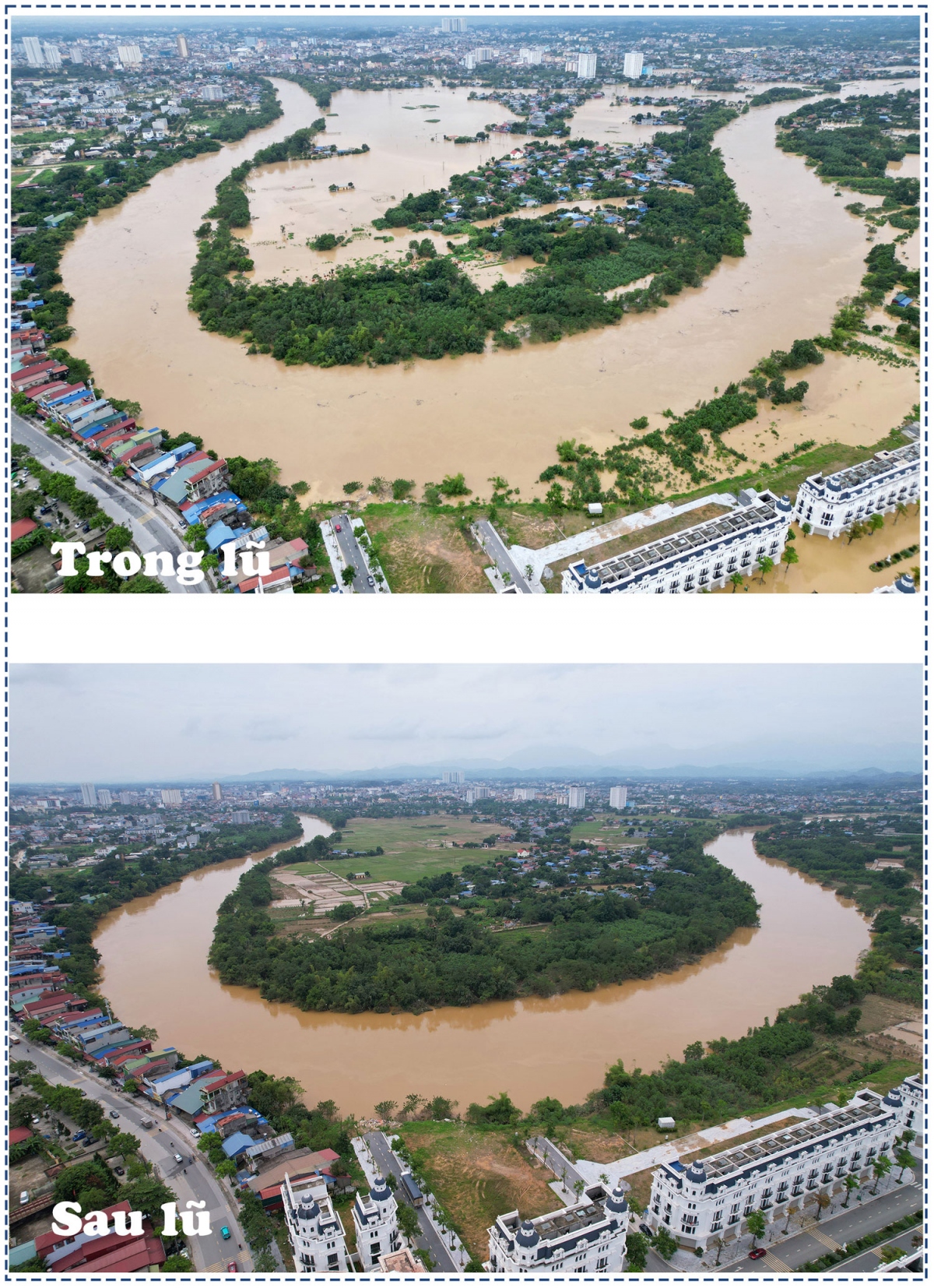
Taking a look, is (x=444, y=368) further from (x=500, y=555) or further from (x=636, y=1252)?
(x=636, y=1252)

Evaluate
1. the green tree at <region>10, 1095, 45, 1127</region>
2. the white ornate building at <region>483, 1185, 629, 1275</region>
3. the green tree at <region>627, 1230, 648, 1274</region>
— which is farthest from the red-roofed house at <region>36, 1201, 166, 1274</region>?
the green tree at <region>627, 1230, 648, 1274</region>

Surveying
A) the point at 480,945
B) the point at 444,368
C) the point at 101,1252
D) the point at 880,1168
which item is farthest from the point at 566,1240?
the point at 444,368

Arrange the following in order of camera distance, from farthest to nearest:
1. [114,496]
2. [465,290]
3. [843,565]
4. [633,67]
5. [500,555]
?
[633,67] < [465,290] < [114,496] < [500,555] < [843,565]

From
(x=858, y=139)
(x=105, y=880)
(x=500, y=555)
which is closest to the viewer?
(x=500, y=555)

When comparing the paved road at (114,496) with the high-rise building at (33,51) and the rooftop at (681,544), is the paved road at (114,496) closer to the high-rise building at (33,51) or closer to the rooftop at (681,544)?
the rooftop at (681,544)

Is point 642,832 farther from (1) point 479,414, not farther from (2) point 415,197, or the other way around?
(2) point 415,197

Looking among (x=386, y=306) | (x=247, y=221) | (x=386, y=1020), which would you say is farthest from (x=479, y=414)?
(x=247, y=221)
